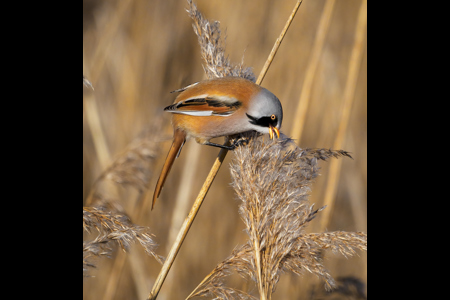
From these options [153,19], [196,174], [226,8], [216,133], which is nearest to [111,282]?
[196,174]

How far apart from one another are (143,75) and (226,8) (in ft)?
2.34

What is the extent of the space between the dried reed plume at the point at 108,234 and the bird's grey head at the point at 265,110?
0.71 meters

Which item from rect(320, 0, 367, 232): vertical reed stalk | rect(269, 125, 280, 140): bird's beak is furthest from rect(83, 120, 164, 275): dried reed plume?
rect(320, 0, 367, 232): vertical reed stalk

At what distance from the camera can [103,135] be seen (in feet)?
7.54

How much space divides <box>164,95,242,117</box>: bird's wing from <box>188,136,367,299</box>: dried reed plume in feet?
1.22

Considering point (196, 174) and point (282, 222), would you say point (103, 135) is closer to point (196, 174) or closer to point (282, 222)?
point (196, 174)

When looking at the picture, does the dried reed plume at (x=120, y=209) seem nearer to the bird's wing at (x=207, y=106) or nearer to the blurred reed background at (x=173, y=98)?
the blurred reed background at (x=173, y=98)

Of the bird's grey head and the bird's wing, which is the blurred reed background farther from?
the bird's grey head

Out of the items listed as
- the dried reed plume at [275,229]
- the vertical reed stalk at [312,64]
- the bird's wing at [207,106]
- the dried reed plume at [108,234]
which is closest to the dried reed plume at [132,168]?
the bird's wing at [207,106]

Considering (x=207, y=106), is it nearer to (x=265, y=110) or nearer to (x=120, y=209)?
(x=265, y=110)

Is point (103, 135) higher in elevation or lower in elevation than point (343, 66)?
lower

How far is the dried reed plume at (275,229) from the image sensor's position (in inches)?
55.5

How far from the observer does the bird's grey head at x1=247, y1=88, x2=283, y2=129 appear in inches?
66.9

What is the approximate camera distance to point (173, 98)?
97.2 inches
